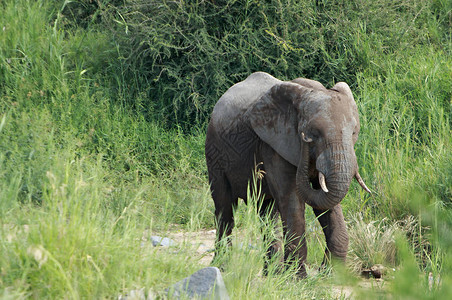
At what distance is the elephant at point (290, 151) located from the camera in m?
4.27

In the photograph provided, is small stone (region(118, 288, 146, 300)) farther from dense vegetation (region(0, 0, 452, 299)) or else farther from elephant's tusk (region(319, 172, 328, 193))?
dense vegetation (region(0, 0, 452, 299))

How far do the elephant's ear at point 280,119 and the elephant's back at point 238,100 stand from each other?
0.30 metres

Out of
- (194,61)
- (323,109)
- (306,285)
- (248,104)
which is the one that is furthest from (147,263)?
(194,61)

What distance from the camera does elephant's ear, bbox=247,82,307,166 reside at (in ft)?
15.2

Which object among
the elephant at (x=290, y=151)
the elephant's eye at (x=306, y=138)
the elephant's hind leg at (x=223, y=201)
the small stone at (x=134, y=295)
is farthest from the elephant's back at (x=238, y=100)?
the small stone at (x=134, y=295)

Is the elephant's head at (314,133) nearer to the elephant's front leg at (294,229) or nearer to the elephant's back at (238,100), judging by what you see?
the elephant's front leg at (294,229)

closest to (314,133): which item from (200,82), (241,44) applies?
(241,44)

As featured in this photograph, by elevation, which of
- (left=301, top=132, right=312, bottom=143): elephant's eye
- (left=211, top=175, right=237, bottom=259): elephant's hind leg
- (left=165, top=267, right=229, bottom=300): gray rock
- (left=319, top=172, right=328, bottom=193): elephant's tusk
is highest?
(left=301, top=132, right=312, bottom=143): elephant's eye

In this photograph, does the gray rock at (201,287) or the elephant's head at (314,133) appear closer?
the gray rock at (201,287)

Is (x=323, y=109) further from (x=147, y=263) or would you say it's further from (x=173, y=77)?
(x=173, y=77)

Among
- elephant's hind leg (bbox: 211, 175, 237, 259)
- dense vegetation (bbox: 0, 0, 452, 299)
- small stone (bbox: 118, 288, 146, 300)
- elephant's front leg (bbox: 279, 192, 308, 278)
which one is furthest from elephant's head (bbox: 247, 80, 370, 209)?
small stone (bbox: 118, 288, 146, 300)

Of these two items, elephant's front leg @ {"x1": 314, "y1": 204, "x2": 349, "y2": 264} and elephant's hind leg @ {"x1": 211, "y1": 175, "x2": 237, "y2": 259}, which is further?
elephant's hind leg @ {"x1": 211, "y1": 175, "x2": 237, "y2": 259}

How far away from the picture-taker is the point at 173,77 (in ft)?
28.3

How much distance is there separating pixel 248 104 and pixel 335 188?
49.7 inches
